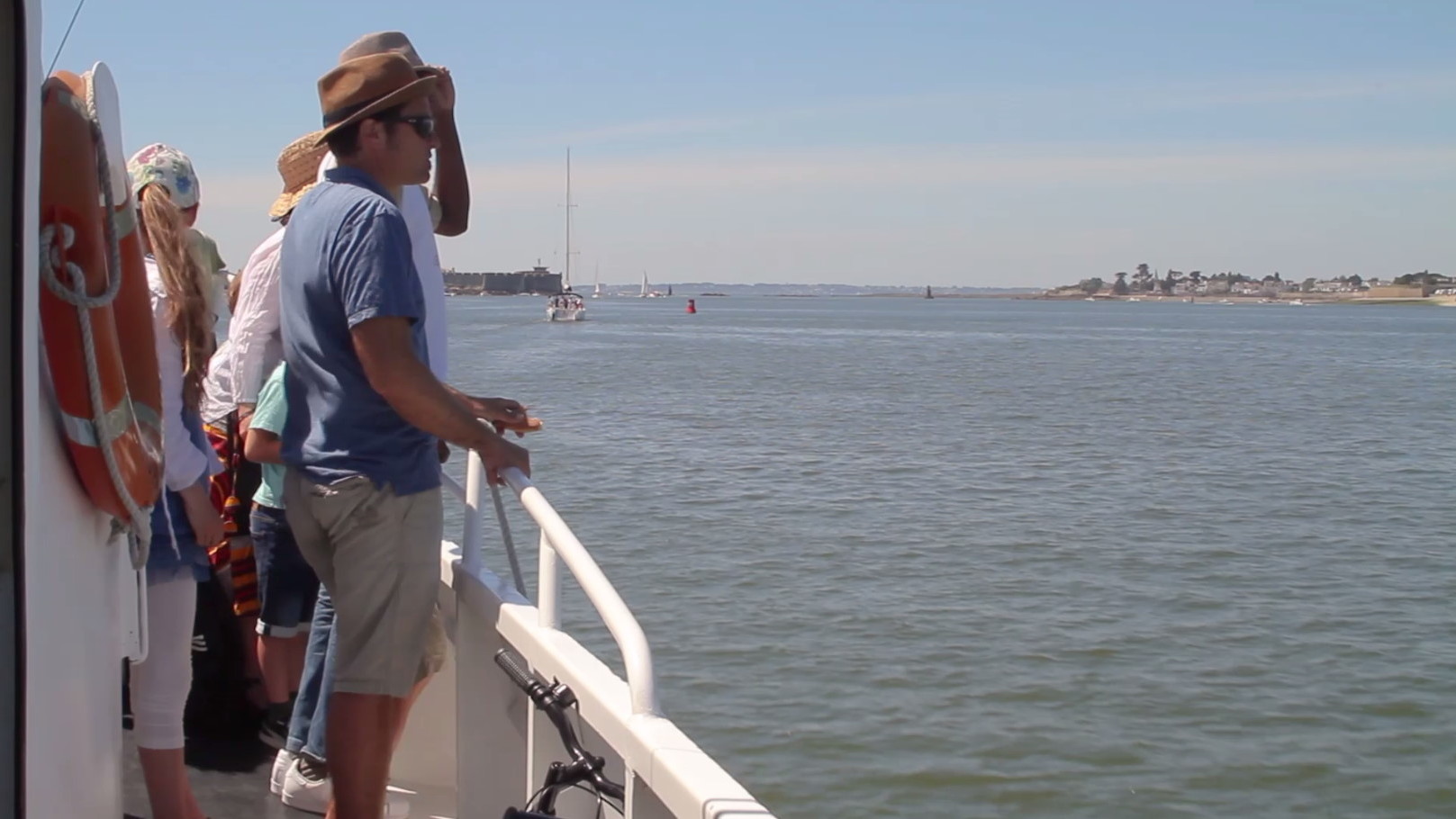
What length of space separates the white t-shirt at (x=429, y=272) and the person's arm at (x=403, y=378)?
41 cm

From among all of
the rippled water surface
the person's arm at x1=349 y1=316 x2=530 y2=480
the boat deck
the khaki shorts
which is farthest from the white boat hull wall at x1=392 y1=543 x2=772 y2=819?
the rippled water surface

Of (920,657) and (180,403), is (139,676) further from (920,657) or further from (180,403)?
(920,657)

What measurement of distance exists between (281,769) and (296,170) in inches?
58.3

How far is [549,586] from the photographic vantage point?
2.90 meters

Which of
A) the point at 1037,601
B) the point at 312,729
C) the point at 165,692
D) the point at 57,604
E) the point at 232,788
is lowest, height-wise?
the point at 1037,601

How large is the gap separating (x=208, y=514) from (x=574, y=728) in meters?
0.90

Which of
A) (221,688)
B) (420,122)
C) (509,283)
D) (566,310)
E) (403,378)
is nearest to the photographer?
(403,378)

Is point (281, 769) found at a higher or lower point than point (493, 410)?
lower

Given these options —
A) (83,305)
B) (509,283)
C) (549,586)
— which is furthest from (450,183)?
(509,283)

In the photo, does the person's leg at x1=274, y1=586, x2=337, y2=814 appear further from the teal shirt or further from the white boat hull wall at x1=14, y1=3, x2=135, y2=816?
the white boat hull wall at x1=14, y1=3, x2=135, y2=816

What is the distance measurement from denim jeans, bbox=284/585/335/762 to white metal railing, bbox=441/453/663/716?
335 mm

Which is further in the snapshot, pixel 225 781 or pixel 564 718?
pixel 225 781

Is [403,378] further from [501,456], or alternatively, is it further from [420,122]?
[420,122]

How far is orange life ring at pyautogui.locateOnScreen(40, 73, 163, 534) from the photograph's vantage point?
172 centimetres
